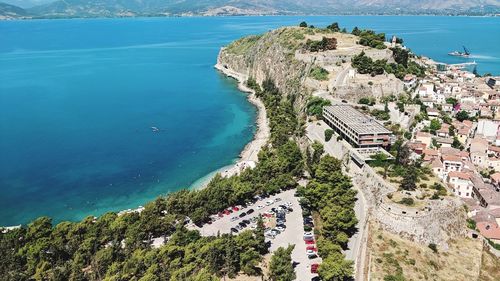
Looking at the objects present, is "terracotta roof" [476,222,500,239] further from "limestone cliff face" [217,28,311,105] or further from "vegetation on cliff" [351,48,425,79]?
"limestone cliff face" [217,28,311,105]

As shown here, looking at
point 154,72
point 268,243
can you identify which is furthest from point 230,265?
point 154,72

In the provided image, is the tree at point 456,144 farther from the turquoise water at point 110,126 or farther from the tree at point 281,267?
the tree at point 281,267

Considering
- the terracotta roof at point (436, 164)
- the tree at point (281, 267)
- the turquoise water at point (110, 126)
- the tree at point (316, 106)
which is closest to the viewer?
the tree at point (281, 267)

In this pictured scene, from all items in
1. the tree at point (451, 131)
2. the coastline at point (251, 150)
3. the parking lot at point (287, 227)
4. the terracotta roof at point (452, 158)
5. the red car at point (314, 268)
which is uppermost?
the terracotta roof at point (452, 158)

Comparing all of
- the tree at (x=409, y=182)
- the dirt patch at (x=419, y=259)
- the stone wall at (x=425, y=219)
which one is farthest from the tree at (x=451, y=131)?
the dirt patch at (x=419, y=259)

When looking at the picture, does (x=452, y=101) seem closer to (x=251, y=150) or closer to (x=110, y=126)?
(x=251, y=150)

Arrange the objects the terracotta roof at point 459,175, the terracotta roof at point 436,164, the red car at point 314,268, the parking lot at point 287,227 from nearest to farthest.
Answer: the red car at point 314,268
the parking lot at point 287,227
the terracotta roof at point 459,175
the terracotta roof at point 436,164

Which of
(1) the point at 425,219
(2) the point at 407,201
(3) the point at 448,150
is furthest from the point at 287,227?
(3) the point at 448,150
